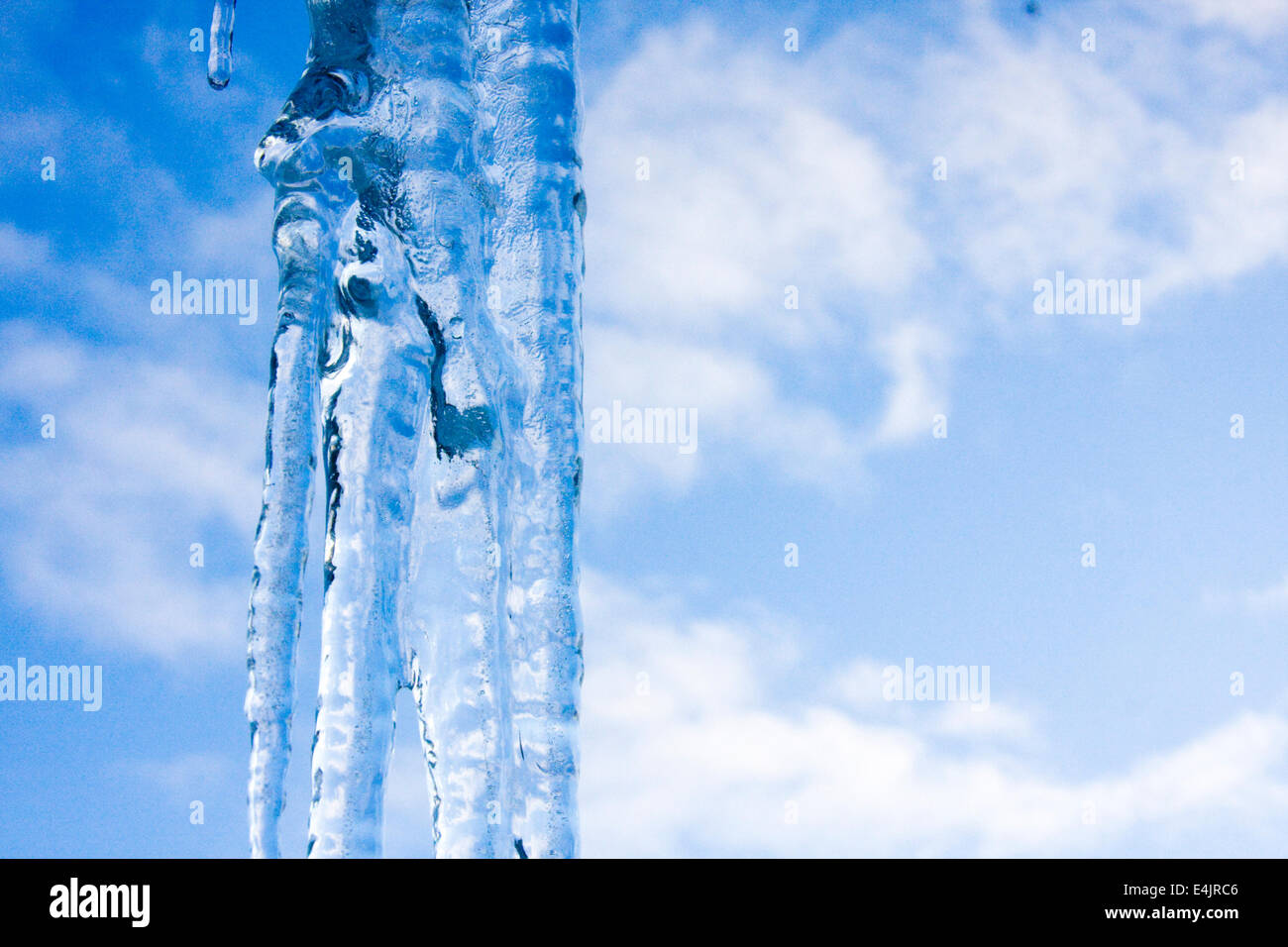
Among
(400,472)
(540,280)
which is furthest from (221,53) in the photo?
(400,472)

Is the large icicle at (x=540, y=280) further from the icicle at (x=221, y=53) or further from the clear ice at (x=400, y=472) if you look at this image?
the icicle at (x=221, y=53)

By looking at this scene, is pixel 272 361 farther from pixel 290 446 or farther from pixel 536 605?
pixel 536 605

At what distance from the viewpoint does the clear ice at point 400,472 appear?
3.11 metres

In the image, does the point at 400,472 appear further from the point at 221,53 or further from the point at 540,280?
the point at 221,53

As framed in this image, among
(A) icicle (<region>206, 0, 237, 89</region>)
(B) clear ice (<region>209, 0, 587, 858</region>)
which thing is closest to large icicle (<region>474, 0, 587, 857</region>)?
(B) clear ice (<region>209, 0, 587, 858</region>)

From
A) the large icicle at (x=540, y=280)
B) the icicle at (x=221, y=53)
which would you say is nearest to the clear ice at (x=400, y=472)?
the large icicle at (x=540, y=280)

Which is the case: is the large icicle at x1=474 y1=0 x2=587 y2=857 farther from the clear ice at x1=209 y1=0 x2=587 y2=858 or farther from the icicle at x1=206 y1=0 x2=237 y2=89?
the icicle at x1=206 y1=0 x2=237 y2=89

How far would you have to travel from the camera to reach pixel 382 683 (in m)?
3.05

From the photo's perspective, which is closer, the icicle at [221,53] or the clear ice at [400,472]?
the clear ice at [400,472]

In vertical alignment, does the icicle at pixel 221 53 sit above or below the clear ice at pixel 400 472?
above
